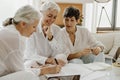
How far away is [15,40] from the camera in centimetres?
144

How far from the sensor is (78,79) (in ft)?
4.94

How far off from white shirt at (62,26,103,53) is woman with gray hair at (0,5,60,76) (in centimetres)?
108

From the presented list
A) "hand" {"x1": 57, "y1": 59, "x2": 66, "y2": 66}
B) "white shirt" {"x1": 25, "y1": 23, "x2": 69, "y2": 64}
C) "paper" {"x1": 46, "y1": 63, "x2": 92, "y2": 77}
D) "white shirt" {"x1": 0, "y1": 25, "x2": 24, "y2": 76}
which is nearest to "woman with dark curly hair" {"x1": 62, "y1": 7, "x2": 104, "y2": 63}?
"white shirt" {"x1": 25, "y1": 23, "x2": 69, "y2": 64}

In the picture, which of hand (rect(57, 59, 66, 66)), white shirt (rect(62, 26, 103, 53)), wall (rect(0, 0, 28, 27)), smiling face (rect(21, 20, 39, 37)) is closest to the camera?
smiling face (rect(21, 20, 39, 37))

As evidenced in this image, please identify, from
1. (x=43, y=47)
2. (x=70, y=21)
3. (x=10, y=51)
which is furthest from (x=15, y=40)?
(x=70, y=21)

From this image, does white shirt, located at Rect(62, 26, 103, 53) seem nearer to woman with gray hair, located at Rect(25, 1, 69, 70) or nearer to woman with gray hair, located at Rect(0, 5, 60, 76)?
woman with gray hair, located at Rect(25, 1, 69, 70)

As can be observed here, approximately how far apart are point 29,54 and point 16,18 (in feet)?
2.55

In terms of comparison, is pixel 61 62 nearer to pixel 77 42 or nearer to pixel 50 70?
pixel 50 70

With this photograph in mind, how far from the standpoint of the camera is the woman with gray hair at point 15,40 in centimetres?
143

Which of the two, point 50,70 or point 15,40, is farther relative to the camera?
point 50,70

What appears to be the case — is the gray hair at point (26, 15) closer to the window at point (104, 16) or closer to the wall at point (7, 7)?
the wall at point (7, 7)

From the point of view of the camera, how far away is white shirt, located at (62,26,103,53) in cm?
261

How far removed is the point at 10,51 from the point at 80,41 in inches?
55.5

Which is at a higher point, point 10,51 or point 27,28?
point 27,28
